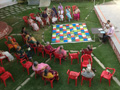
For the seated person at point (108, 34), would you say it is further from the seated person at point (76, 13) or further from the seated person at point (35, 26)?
the seated person at point (35, 26)

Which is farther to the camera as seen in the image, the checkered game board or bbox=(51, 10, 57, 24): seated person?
bbox=(51, 10, 57, 24): seated person

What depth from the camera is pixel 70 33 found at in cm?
1043

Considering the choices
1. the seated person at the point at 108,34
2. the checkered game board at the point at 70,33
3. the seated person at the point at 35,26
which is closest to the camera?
the seated person at the point at 108,34

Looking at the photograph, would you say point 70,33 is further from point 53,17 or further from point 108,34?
point 108,34

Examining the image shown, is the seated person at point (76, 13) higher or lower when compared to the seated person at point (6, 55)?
higher

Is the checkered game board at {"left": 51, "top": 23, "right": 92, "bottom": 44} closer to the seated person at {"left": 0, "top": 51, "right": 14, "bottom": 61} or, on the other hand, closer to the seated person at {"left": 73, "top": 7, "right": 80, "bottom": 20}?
the seated person at {"left": 73, "top": 7, "right": 80, "bottom": 20}

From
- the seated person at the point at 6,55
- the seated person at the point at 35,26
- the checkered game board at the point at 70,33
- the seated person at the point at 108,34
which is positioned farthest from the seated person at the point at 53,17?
the seated person at the point at 6,55

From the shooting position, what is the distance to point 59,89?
6477mm

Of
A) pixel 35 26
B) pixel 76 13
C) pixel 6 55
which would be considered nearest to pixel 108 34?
pixel 76 13

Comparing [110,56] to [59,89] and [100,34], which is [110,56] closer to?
[100,34]

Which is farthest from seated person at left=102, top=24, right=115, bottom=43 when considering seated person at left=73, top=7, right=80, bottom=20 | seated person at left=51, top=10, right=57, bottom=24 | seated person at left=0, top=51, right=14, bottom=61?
seated person at left=0, top=51, right=14, bottom=61

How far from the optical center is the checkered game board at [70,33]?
9.70 meters

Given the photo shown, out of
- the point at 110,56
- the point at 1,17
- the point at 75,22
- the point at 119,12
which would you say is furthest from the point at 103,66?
the point at 1,17

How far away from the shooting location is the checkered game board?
970 centimetres
